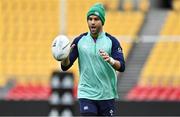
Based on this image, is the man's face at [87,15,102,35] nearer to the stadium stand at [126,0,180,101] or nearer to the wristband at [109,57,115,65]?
the wristband at [109,57,115,65]

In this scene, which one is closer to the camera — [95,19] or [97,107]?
[95,19]

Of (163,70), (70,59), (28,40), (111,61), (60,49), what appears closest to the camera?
(111,61)

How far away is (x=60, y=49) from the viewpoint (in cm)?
705

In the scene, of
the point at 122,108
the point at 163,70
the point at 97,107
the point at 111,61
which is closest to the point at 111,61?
the point at 111,61

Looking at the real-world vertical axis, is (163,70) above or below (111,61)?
below

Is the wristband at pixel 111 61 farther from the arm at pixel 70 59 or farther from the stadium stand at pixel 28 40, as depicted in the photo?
the stadium stand at pixel 28 40

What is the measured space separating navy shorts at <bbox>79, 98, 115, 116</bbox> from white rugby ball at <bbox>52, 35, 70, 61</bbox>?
0.56 meters

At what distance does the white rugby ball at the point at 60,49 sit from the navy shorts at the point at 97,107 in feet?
1.83

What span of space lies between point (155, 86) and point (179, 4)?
4.19m

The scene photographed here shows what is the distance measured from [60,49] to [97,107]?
2.49ft

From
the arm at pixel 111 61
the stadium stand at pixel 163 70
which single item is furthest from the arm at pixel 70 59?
the stadium stand at pixel 163 70

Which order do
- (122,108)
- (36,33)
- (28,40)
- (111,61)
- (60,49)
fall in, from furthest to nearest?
(36,33) < (28,40) < (122,108) < (60,49) < (111,61)

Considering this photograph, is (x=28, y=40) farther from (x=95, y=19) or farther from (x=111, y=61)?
(x=111, y=61)

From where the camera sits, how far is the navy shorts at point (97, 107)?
7.26 metres
